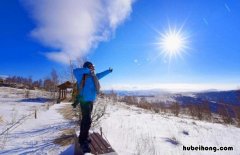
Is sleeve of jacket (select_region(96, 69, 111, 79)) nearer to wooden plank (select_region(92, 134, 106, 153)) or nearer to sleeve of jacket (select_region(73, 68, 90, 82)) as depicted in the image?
sleeve of jacket (select_region(73, 68, 90, 82))

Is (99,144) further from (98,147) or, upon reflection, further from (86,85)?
(86,85)

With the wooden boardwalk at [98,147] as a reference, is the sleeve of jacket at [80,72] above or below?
above

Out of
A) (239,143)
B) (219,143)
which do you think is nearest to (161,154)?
(219,143)

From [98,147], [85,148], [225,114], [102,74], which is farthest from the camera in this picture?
[225,114]

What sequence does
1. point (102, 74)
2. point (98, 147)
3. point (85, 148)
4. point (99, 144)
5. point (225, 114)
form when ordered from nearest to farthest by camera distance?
point (85, 148), point (98, 147), point (99, 144), point (102, 74), point (225, 114)

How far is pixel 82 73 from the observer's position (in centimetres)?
480

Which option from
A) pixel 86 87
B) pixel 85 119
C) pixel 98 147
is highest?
pixel 86 87

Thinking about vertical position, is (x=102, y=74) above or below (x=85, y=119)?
above

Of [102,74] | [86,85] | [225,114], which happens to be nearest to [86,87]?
[86,85]

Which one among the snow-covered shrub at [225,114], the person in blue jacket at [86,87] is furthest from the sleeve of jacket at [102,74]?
the snow-covered shrub at [225,114]

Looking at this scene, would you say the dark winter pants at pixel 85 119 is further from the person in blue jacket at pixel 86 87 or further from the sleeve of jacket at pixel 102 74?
the sleeve of jacket at pixel 102 74

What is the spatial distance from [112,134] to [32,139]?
2.98 m

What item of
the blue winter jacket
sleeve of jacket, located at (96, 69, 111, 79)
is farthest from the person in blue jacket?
sleeve of jacket, located at (96, 69, 111, 79)

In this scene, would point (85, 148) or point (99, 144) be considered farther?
point (99, 144)
